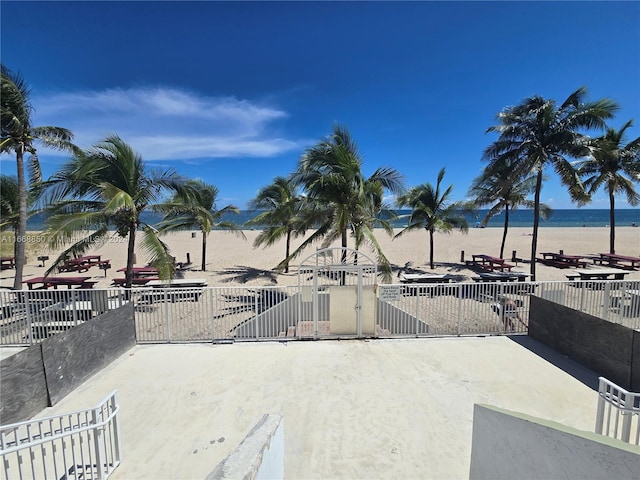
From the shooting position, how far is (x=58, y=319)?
7742 millimetres

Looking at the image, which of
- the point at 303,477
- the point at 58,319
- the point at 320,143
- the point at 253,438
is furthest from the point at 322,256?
the point at 58,319

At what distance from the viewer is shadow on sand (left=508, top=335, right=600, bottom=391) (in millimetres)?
5562

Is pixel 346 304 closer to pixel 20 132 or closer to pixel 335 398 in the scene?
pixel 335 398

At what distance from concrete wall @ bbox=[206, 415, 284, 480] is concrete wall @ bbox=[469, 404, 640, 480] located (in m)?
2.07

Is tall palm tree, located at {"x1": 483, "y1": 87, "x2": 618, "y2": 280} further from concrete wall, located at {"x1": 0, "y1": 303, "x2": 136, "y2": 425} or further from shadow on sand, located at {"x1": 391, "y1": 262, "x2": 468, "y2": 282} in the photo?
concrete wall, located at {"x1": 0, "y1": 303, "x2": 136, "y2": 425}

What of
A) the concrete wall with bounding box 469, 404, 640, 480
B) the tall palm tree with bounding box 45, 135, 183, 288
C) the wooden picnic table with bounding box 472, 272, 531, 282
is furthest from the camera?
the wooden picnic table with bounding box 472, 272, 531, 282

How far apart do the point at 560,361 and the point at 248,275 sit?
42.6ft

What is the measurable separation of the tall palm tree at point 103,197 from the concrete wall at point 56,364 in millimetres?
2838

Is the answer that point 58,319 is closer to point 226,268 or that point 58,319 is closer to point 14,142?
point 14,142

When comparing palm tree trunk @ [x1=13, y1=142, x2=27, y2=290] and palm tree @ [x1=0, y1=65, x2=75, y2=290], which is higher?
palm tree @ [x1=0, y1=65, x2=75, y2=290]

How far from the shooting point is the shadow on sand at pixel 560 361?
219 inches

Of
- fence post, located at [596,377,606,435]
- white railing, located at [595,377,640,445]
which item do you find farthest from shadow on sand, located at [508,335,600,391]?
fence post, located at [596,377,606,435]

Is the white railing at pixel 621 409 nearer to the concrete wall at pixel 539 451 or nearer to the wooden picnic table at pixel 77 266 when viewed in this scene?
the concrete wall at pixel 539 451

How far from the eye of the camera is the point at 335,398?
16.7 feet
